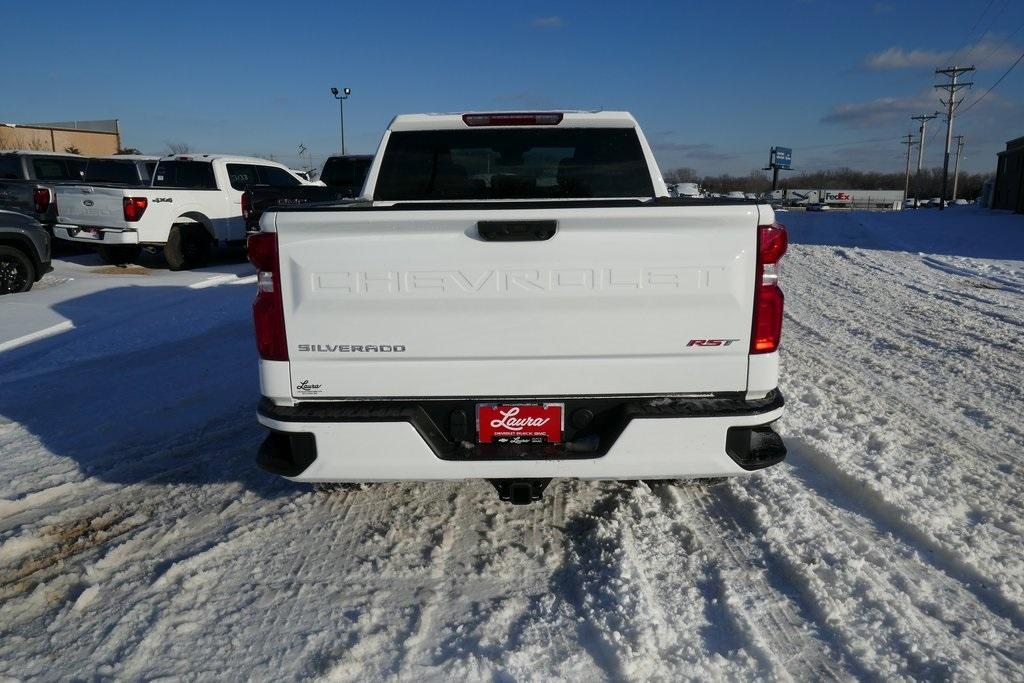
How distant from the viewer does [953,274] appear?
13125 millimetres

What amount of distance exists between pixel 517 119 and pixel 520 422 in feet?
7.76

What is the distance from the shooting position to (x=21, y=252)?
1019 cm

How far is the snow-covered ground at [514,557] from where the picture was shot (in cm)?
271

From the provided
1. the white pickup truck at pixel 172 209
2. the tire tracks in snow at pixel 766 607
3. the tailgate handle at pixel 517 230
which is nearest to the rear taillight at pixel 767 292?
the tailgate handle at pixel 517 230

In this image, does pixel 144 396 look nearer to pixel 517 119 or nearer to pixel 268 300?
pixel 268 300

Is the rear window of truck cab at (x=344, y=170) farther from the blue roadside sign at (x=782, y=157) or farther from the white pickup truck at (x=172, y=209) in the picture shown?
the blue roadside sign at (x=782, y=157)

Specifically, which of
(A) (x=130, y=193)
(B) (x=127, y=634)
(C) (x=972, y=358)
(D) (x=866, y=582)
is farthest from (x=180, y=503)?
(A) (x=130, y=193)

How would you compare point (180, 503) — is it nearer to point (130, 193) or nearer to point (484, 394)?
point (484, 394)

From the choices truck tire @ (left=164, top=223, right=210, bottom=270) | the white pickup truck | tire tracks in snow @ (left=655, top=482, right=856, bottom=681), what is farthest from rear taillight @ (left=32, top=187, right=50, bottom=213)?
tire tracks in snow @ (left=655, top=482, right=856, bottom=681)

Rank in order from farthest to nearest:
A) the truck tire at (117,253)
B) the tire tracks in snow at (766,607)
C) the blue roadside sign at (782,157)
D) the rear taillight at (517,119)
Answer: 1. the blue roadside sign at (782,157)
2. the truck tire at (117,253)
3. the rear taillight at (517,119)
4. the tire tracks in snow at (766,607)

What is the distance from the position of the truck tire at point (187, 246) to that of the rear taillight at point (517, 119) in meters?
10.5

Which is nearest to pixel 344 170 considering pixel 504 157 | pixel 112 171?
pixel 112 171

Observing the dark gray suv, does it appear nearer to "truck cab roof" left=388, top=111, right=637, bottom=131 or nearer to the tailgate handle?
"truck cab roof" left=388, top=111, right=637, bottom=131

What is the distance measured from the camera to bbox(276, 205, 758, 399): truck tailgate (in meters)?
2.94
